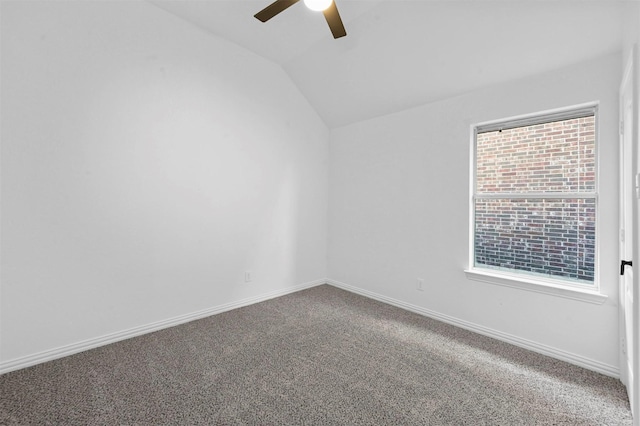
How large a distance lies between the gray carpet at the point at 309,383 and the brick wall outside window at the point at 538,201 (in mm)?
834

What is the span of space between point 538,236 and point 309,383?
7.83 feet

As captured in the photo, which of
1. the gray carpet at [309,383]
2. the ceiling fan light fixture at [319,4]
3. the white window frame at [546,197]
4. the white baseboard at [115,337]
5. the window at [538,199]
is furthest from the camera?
the window at [538,199]

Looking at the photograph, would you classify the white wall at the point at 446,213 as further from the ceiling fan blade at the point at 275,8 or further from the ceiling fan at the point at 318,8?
the ceiling fan blade at the point at 275,8

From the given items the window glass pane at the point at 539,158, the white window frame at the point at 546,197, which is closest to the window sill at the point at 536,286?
the white window frame at the point at 546,197

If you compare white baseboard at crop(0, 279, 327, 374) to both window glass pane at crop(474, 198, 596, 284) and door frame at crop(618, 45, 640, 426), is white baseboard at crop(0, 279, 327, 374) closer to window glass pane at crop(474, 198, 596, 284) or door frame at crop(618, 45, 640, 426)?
window glass pane at crop(474, 198, 596, 284)

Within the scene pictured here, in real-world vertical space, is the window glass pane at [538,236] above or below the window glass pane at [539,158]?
below

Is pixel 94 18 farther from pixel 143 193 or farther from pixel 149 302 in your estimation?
pixel 149 302

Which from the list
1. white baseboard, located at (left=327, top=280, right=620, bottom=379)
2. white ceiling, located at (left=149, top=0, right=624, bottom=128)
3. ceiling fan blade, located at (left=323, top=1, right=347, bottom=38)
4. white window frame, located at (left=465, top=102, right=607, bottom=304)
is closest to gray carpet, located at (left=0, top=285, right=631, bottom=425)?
white baseboard, located at (left=327, top=280, right=620, bottom=379)

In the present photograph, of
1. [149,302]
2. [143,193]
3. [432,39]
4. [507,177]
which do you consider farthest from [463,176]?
[149,302]

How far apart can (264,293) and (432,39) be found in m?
3.38

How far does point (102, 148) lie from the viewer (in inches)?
96.7

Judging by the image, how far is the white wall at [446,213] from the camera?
2164mm

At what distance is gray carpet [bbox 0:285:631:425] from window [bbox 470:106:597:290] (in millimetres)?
780

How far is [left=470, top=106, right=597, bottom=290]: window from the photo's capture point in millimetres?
2379
